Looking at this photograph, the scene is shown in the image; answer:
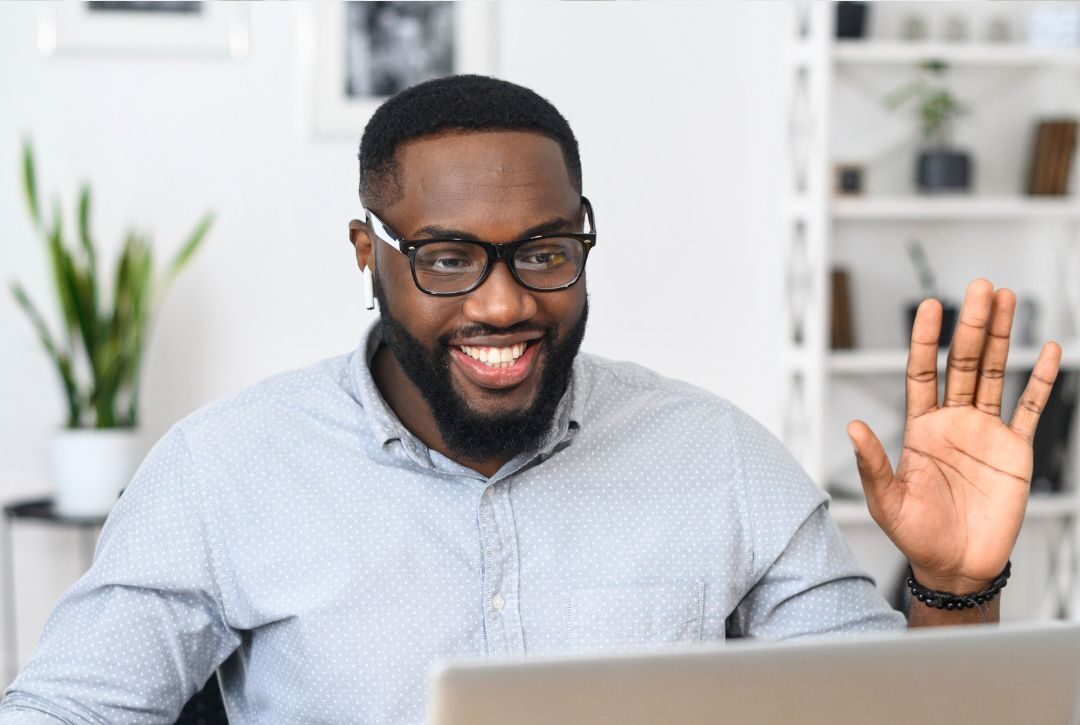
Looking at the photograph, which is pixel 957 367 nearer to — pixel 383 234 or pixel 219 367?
pixel 383 234

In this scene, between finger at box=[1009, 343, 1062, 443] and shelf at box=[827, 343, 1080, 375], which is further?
shelf at box=[827, 343, 1080, 375]

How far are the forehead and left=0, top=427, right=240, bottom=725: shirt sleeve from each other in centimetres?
39

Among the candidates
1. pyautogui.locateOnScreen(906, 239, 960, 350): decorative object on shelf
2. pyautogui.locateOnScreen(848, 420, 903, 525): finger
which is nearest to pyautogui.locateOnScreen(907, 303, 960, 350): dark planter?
pyautogui.locateOnScreen(906, 239, 960, 350): decorative object on shelf

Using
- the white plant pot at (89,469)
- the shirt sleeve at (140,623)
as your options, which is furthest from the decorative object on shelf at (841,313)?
the shirt sleeve at (140,623)

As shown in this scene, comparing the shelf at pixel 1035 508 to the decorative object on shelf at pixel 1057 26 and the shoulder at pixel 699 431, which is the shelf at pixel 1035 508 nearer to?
the decorative object on shelf at pixel 1057 26

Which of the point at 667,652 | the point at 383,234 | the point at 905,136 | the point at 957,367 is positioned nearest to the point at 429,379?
the point at 383,234

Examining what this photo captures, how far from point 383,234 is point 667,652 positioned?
2.42ft

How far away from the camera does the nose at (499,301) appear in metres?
1.30

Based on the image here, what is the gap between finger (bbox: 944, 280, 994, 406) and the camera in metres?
1.25

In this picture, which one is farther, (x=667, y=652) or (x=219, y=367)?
(x=219, y=367)

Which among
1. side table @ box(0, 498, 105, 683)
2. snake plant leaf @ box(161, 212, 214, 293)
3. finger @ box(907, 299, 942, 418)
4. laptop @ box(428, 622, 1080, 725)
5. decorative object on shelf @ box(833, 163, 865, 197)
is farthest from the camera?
decorative object on shelf @ box(833, 163, 865, 197)

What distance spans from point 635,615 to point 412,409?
342mm

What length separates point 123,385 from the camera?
302cm

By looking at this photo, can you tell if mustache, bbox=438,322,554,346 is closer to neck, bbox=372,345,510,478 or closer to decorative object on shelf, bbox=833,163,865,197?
neck, bbox=372,345,510,478
